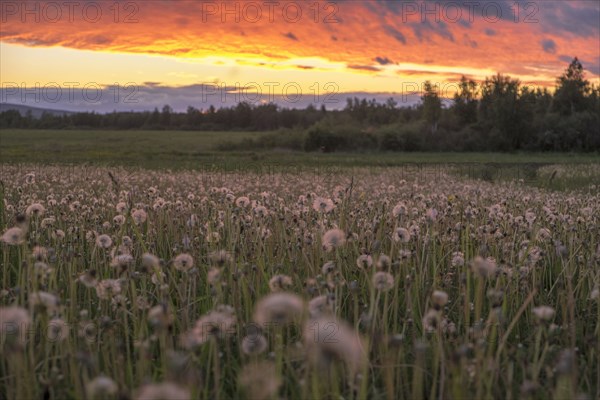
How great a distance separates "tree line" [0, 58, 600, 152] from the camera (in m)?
71.9

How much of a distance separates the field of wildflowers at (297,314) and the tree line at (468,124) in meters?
51.9

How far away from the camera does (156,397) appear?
1.92 m

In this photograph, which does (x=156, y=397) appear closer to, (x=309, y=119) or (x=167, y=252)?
(x=167, y=252)

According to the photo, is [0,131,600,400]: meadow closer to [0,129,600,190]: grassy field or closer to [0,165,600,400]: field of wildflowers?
[0,165,600,400]: field of wildflowers

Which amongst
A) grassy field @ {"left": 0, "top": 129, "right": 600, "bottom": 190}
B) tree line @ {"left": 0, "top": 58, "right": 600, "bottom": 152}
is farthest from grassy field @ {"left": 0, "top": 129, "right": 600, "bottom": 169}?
tree line @ {"left": 0, "top": 58, "right": 600, "bottom": 152}

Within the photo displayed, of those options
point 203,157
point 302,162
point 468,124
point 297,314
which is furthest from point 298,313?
point 468,124

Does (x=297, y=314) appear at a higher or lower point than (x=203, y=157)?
higher

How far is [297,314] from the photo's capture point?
393 cm

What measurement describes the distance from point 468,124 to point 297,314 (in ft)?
305

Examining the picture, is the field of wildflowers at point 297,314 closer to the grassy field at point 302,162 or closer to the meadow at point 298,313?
the meadow at point 298,313

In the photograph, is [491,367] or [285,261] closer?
[491,367]

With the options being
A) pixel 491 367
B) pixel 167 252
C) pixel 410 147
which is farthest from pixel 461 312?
pixel 410 147

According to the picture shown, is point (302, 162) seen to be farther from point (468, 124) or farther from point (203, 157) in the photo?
point (468, 124)

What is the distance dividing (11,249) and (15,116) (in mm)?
127869
